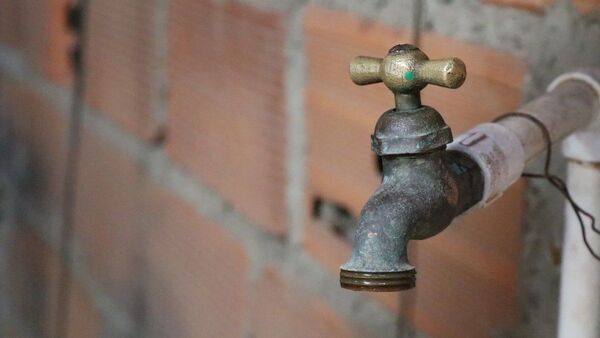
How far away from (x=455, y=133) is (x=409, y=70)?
25 centimetres

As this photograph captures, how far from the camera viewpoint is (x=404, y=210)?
0.44 meters

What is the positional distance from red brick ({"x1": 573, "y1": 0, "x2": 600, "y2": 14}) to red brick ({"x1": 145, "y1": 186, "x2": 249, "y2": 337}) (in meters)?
0.48

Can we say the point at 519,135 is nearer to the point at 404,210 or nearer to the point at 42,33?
the point at 404,210

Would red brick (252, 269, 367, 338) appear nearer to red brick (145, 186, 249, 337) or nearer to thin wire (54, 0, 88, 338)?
red brick (145, 186, 249, 337)

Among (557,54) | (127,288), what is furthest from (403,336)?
(127,288)

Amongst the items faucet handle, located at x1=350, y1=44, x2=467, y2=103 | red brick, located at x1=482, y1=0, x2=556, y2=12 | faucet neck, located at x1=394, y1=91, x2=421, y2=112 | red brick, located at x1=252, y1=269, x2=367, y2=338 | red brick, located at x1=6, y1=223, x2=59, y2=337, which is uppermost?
red brick, located at x1=482, y1=0, x2=556, y2=12

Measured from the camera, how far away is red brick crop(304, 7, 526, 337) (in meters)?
0.64

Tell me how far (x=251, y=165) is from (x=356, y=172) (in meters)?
0.18

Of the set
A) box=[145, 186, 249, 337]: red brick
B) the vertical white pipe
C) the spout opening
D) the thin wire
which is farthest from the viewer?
the thin wire

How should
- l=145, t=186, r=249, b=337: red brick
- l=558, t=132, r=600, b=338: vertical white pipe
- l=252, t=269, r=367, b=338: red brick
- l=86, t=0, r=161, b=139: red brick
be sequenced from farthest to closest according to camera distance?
l=86, t=0, r=161, b=139: red brick
l=145, t=186, r=249, b=337: red brick
l=252, t=269, r=367, b=338: red brick
l=558, t=132, r=600, b=338: vertical white pipe

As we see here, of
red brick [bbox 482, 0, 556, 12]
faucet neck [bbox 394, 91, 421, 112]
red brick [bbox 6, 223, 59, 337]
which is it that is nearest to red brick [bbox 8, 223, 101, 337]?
red brick [bbox 6, 223, 59, 337]

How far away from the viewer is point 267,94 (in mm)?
914

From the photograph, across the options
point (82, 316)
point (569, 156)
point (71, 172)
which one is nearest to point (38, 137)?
point (71, 172)

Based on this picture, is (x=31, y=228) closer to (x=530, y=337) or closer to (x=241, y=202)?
(x=241, y=202)
